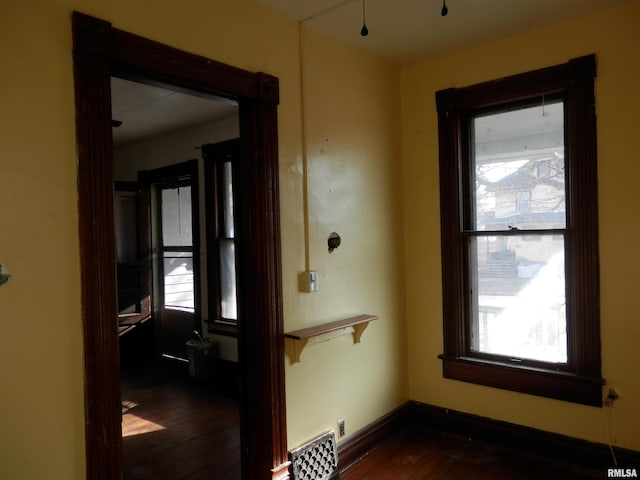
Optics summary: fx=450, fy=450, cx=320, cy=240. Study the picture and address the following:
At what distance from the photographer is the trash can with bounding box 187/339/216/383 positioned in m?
4.50

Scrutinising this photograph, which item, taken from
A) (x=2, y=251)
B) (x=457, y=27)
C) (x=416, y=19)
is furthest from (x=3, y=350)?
(x=457, y=27)

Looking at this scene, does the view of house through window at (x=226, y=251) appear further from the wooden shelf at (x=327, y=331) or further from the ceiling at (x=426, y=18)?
the ceiling at (x=426, y=18)

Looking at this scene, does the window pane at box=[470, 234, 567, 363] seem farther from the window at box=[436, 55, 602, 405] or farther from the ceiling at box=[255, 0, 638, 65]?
the ceiling at box=[255, 0, 638, 65]

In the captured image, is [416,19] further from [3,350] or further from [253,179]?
[3,350]

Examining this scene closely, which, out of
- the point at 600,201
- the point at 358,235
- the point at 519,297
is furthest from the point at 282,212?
the point at 600,201

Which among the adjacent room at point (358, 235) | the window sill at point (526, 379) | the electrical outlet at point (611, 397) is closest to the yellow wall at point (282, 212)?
the adjacent room at point (358, 235)

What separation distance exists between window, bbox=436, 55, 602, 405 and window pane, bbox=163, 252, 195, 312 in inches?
117

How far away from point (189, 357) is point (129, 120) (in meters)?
2.41

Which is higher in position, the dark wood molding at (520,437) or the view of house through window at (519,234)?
the view of house through window at (519,234)

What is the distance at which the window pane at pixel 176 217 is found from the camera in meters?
5.03

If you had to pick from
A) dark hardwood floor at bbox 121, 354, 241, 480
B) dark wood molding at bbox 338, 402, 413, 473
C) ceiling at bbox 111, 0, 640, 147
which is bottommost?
dark hardwood floor at bbox 121, 354, 241, 480

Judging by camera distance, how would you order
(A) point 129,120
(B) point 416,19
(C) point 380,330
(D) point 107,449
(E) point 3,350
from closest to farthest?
1. (E) point 3,350
2. (D) point 107,449
3. (B) point 416,19
4. (C) point 380,330
5. (A) point 129,120

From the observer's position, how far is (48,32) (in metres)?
1.62

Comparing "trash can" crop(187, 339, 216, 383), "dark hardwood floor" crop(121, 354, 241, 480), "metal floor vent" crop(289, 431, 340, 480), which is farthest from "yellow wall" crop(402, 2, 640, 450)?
"trash can" crop(187, 339, 216, 383)
